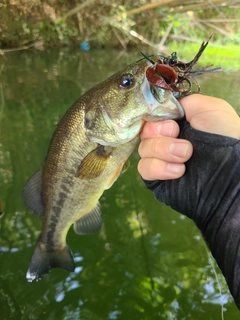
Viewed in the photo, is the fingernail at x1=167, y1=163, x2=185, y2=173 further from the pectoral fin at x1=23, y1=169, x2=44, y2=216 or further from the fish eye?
the pectoral fin at x1=23, y1=169, x2=44, y2=216

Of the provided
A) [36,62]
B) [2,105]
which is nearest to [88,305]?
[2,105]

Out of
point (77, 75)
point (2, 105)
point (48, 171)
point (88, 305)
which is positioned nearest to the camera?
point (48, 171)

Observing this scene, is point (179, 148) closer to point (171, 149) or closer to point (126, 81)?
point (171, 149)

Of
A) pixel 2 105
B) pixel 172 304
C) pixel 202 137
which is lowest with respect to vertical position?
pixel 172 304

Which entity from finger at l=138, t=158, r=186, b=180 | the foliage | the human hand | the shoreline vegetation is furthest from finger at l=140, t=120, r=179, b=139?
the foliage

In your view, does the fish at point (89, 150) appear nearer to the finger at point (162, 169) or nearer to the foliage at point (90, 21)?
the finger at point (162, 169)

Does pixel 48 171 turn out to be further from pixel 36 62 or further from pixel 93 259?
pixel 36 62

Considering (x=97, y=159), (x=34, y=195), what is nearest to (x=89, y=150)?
(x=97, y=159)
